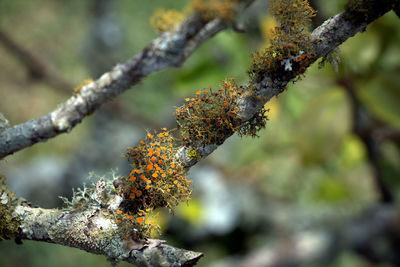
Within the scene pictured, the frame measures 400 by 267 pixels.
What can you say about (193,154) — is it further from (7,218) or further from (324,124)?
(324,124)

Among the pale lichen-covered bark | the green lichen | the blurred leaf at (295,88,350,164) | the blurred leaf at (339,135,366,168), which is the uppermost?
the blurred leaf at (339,135,366,168)

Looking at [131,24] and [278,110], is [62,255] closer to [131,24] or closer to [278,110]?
[278,110]

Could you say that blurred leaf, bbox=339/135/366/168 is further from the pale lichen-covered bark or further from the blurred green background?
the pale lichen-covered bark

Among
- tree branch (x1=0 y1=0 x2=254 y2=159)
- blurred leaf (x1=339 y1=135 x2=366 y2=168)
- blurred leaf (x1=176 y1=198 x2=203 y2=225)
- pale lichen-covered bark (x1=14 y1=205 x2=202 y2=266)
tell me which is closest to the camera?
pale lichen-covered bark (x1=14 y1=205 x2=202 y2=266)

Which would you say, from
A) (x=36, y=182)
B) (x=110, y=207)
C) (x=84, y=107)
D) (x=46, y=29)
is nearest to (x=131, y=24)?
(x=46, y=29)

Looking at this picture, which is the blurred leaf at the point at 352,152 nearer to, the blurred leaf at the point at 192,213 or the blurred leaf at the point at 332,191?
the blurred leaf at the point at 332,191

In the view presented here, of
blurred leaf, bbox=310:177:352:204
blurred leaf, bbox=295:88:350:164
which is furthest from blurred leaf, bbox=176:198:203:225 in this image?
blurred leaf, bbox=295:88:350:164
